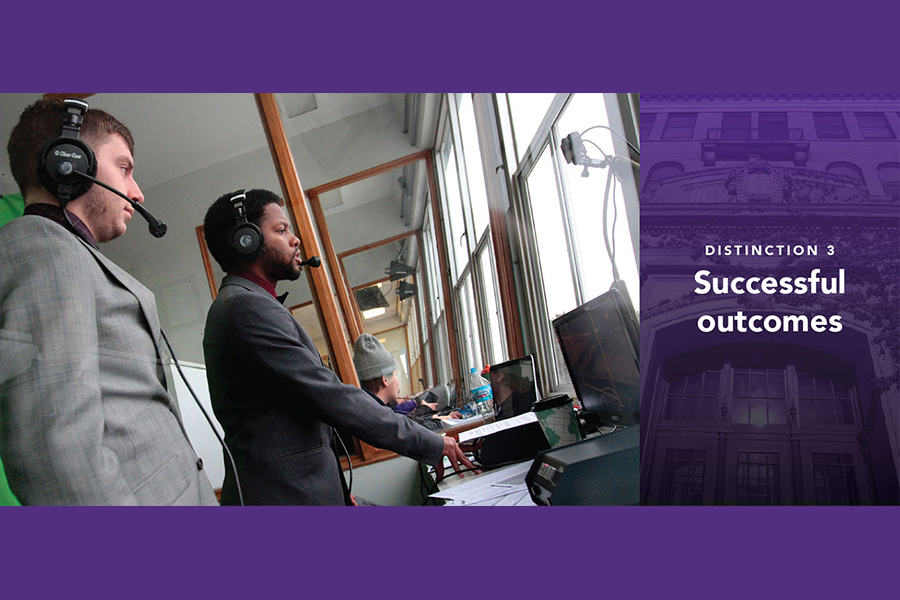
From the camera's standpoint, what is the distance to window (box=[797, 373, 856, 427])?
1000 millimetres

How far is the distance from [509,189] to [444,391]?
555 mm

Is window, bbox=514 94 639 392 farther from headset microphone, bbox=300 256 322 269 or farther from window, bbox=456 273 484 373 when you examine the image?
headset microphone, bbox=300 256 322 269

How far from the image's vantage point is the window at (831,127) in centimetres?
105

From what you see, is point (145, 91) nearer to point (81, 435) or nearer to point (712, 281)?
point (81, 435)

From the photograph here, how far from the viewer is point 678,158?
1073 mm

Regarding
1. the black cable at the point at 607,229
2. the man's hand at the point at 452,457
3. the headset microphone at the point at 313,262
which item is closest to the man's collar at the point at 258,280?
the headset microphone at the point at 313,262

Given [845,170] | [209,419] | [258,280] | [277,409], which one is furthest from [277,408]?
[845,170]

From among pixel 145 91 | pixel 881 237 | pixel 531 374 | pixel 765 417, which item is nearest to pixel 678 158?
pixel 881 237

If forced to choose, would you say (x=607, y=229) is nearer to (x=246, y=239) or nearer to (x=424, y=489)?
(x=424, y=489)

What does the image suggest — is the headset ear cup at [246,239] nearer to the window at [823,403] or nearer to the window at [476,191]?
the window at [476,191]

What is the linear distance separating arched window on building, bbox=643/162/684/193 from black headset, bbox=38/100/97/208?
98 cm

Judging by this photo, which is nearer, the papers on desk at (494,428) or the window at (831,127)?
the window at (831,127)

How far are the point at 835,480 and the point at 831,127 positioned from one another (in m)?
0.61

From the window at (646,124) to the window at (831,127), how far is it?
0.28 metres
